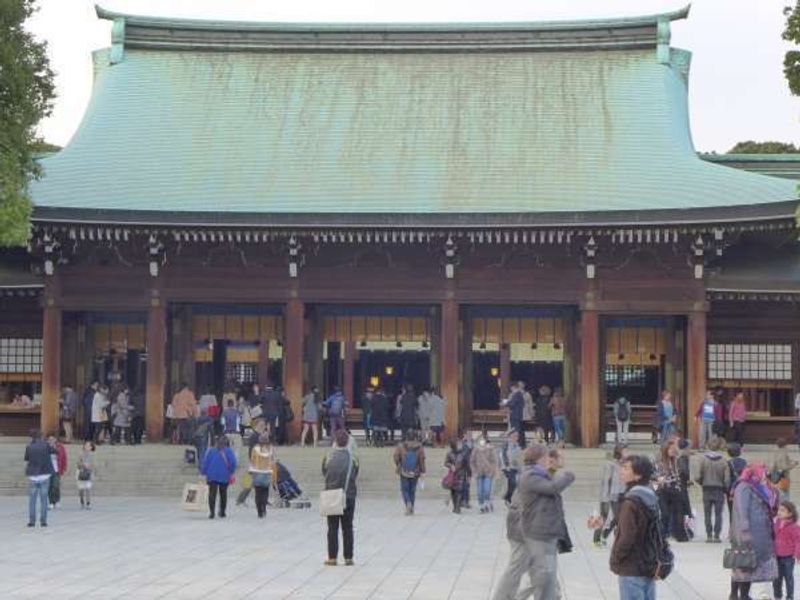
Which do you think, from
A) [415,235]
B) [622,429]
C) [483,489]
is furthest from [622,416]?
[483,489]

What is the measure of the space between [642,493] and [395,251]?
24.3 m

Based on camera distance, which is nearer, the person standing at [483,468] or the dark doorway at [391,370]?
the person standing at [483,468]

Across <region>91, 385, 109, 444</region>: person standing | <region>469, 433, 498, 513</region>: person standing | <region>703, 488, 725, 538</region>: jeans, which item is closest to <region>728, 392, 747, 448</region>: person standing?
<region>469, 433, 498, 513</region>: person standing

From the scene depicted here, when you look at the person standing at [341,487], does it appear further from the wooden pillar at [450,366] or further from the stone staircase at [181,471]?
the wooden pillar at [450,366]

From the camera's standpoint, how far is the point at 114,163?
38625mm

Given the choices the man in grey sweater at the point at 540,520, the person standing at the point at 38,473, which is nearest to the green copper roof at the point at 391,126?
the person standing at the point at 38,473

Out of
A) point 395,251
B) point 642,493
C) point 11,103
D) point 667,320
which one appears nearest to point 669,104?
point 667,320

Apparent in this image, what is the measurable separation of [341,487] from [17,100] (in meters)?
11.6

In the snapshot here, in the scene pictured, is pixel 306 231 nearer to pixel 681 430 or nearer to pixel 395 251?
pixel 395 251

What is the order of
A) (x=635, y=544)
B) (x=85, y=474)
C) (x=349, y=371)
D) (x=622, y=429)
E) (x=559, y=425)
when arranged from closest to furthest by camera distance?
(x=635, y=544) < (x=85, y=474) < (x=559, y=425) < (x=622, y=429) < (x=349, y=371)

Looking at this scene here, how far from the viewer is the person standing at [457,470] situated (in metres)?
27.5

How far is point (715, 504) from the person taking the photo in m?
23.1

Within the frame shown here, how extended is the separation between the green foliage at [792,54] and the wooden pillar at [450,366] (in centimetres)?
1444

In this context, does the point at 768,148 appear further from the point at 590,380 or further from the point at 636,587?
the point at 636,587
